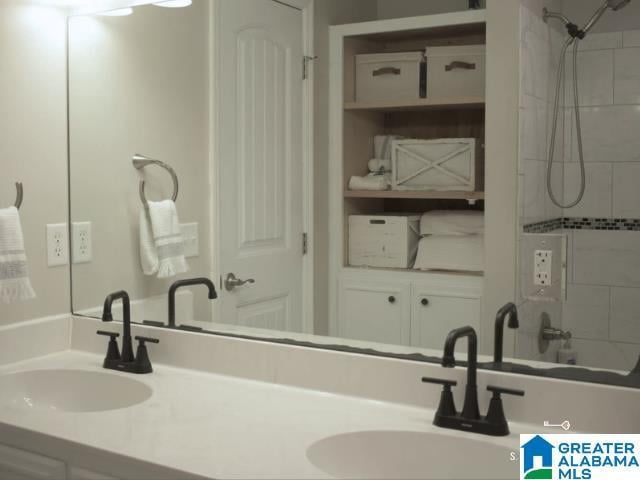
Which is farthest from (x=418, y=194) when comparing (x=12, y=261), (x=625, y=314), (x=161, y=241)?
(x=12, y=261)

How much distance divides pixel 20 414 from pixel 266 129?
927mm

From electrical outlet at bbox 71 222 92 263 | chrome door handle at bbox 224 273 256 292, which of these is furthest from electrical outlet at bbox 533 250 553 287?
electrical outlet at bbox 71 222 92 263

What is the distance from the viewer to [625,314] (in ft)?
5.13

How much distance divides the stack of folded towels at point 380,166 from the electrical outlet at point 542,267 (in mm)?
383

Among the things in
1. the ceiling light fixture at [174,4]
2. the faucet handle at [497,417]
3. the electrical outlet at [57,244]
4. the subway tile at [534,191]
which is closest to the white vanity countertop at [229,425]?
the faucet handle at [497,417]

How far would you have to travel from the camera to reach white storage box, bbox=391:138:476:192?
174cm

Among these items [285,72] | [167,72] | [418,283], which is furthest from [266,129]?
[418,283]

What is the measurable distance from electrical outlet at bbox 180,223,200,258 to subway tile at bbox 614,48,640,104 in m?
1.19

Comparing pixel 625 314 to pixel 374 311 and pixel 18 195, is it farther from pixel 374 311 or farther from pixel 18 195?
pixel 18 195

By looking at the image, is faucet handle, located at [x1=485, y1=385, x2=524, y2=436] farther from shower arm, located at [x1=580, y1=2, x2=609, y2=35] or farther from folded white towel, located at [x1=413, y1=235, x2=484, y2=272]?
shower arm, located at [x1=580, y1=2, x2=609, y2=35]

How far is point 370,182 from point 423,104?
219 millimetres

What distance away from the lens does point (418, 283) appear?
183cm

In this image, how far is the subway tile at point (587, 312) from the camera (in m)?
1.58

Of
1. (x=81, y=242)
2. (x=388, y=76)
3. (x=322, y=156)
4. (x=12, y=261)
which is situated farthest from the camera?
(x=81, y=242)
